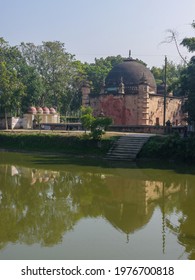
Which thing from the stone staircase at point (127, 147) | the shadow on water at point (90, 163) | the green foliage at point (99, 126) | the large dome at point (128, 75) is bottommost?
the shadow on water at point (90, 163)

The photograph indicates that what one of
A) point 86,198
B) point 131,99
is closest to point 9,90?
point 131,99

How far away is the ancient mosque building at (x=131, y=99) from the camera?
31719 mm

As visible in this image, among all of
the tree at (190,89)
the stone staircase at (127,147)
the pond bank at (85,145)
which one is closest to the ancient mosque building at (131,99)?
the pond bank at (85,145)

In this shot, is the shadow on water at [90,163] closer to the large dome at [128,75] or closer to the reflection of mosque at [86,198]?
the reflection of mosque at [86,198]

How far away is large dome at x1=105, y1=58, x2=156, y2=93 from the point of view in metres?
34.0

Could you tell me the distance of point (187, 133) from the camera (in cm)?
2344

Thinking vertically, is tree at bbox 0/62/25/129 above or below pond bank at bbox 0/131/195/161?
above

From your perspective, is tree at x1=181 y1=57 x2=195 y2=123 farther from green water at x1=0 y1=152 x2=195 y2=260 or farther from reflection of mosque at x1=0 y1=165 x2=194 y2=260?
reflection of mosque at x1=0 y1=165 x2=194 y2=260

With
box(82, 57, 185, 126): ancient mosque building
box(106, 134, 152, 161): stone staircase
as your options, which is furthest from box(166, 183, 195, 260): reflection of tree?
box(82, 57, 185, 126): ancient mosque building

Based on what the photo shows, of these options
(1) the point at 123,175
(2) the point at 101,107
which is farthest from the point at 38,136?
(1) the point at 123,175

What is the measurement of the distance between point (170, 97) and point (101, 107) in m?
6.76

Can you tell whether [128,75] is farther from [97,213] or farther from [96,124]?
[97,213]

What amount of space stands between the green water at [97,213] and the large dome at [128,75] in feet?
54.6

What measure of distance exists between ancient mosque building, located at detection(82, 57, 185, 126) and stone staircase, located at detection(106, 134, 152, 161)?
7.35 meters
